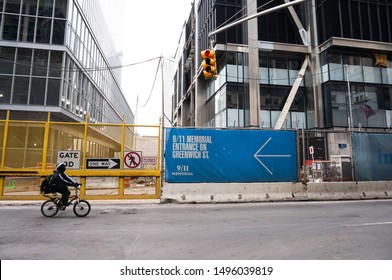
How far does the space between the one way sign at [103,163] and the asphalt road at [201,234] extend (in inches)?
96.1

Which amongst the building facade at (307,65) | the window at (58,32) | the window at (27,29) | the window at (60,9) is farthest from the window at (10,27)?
the building facade at (307,65)

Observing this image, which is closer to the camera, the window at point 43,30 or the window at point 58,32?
the window at point 43,30

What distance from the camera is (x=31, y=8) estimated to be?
2277 cm

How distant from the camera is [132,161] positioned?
38.2ft

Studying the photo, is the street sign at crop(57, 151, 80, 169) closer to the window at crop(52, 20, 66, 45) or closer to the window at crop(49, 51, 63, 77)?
the window at crop(49, 51, 63, 77)

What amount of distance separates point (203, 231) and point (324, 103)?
73.2 feet

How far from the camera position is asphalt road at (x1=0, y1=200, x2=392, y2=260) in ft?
15.4

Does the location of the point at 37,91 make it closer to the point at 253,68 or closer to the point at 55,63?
the point at 55,63

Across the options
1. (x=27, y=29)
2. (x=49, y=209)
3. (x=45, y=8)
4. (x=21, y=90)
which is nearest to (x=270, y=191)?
(x=49, y=209)

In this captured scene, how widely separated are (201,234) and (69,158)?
25.1ft

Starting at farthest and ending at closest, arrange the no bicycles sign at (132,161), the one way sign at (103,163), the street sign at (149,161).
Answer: the street sign at (149,161) → the no bicycles sign at (132,161) → the one way sign at (103,163)

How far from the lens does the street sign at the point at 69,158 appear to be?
1132 cm

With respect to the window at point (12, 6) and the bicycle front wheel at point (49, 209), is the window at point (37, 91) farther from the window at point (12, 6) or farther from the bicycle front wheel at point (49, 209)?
the bicycle front wheel at point (49, 209)
